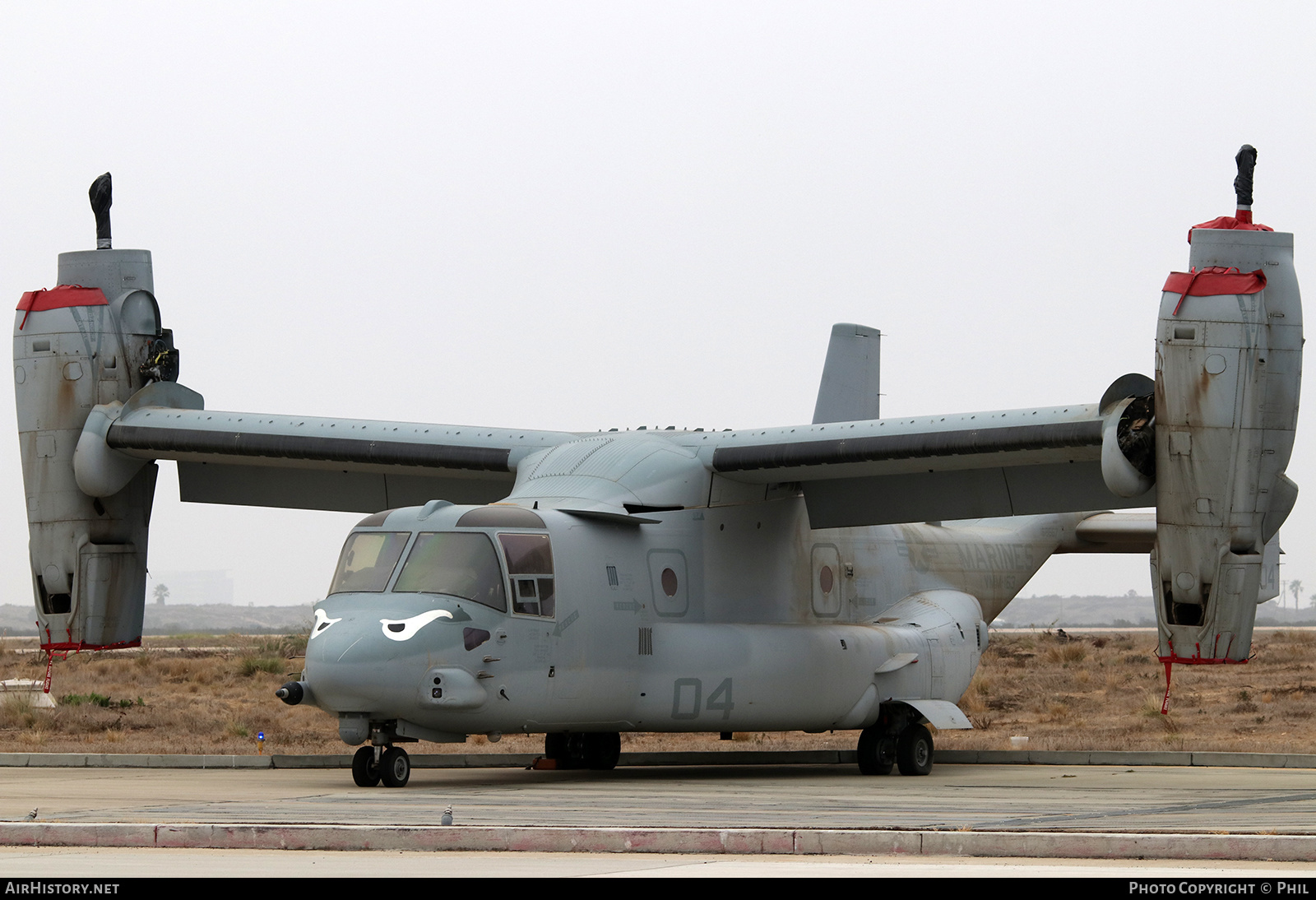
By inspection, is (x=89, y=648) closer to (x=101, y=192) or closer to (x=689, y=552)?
(x=101, y=192)

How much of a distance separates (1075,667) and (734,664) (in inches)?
1256

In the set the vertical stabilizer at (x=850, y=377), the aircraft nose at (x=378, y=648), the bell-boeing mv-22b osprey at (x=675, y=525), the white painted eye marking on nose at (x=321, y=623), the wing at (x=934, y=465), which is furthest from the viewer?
the vertical stabilizer at (x=850, y=377)

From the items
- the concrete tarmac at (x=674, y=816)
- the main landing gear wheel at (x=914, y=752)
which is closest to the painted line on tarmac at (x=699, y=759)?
the concrete tarmac at (x=674, y=816)

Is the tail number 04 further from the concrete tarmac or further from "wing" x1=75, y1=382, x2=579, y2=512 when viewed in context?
"wing" x1=75, y1=382, x2=579, y2=512

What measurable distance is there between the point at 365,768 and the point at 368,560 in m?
2.00

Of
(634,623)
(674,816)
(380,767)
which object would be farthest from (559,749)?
(674,816)

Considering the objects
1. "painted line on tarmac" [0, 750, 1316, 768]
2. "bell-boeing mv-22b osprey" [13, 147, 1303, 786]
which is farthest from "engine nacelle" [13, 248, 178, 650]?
"painted line on tarmac" [0, 750, 1316, 768]

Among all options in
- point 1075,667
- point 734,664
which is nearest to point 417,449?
point 734,664

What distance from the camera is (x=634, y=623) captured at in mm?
17719

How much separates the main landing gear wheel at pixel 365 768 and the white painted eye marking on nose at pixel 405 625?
4.11ft

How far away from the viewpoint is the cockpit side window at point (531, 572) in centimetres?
1642

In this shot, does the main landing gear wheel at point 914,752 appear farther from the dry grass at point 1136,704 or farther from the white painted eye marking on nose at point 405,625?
the white painted eye marking on nose at point 405,625

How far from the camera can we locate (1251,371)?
660 inches

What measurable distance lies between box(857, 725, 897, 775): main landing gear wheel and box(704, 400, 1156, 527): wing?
2.59m
